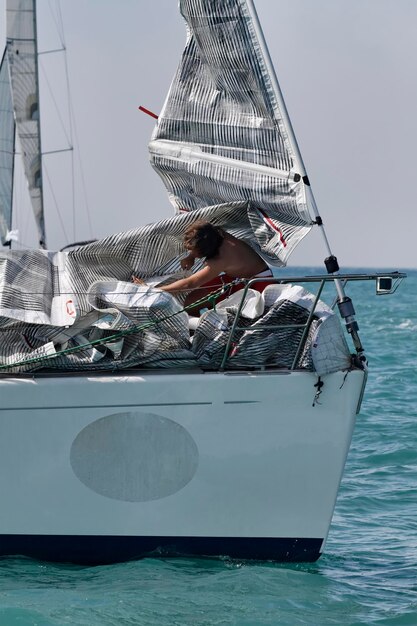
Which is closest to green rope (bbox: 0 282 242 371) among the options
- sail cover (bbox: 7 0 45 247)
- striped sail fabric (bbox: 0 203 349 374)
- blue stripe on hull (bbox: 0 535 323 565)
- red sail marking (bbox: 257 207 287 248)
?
striped sail fabric (bbox: 0 203 349 374)

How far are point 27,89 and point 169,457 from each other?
929 centimetres

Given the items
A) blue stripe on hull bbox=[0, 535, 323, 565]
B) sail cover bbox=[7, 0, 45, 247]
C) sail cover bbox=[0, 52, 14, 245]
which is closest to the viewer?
blue stripe on hull bbox=[0, 535, 323, 565]

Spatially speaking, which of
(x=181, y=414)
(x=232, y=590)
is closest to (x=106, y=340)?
(x=181, y=414)

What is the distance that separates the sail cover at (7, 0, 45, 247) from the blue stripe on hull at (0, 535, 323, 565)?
8278 millimetres

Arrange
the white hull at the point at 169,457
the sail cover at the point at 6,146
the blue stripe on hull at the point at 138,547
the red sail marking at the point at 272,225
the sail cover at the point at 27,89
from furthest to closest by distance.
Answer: the sail cover at the point at 6,146
the sail cover at the point at 27,89
the red sail marking at the point at 272,225
the blue stripe on hull at the point at 138,547
the white hull at the point at 169,457

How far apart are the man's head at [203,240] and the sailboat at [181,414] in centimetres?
28

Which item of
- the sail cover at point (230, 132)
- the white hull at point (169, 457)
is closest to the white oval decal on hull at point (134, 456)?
the white hull at point (169, 457)

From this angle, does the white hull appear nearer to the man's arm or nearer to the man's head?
the man's arm

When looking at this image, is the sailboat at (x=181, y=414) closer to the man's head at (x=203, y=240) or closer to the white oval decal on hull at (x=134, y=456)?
the white oval decal on hull at (x=134, y=456)

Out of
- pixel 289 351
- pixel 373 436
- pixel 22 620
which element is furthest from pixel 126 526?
pixel 373 436

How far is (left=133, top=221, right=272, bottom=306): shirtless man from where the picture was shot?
691 centimetres

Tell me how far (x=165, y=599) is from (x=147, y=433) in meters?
0.88

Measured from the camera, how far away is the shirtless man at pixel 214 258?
6914mm

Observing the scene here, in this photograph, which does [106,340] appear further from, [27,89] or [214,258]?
[27,89]
